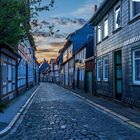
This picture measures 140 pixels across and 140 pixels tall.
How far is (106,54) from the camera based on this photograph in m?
23.7

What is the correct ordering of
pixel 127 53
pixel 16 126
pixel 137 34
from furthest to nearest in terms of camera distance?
pixel 127 53 → pixel 137 34 → pixel 16 126

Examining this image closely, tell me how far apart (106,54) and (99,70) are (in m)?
3.57

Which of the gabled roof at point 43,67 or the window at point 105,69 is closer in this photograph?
the window at point 105,69

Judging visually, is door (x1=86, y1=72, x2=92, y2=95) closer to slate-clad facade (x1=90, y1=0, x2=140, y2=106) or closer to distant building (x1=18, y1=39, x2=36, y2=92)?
slate-clad facade (x1=90, y1=0, x2=140, y2=106)

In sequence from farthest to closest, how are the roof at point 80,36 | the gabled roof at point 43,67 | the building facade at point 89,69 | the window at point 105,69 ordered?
1. the gabled roof at point 43,67
2. the roof at point 80,36
3. the building facade at point 89,69
4. the window at point 105,69

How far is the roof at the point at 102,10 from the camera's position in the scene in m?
20.9

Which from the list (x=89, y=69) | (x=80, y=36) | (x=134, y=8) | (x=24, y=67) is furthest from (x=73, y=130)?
(x=80, y=36)

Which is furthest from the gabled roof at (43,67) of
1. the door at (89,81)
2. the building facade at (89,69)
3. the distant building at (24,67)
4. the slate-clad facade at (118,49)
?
the slate-clad facade at (118,49)

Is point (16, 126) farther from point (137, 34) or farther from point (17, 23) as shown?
point (137, 34)

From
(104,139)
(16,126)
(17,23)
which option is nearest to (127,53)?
(17,23)

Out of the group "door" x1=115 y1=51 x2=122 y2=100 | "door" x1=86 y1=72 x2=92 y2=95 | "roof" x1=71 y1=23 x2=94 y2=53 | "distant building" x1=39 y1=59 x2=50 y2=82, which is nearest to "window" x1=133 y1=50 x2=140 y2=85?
"door" x1=115 y1=51 x2=122 y2=100

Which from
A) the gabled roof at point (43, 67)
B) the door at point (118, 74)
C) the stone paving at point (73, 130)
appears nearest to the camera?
the stone paving at point (73, 130)

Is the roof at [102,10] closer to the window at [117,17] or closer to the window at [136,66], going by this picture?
the window at [117,17]

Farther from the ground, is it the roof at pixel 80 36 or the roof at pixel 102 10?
the roof at pixel 80 36
